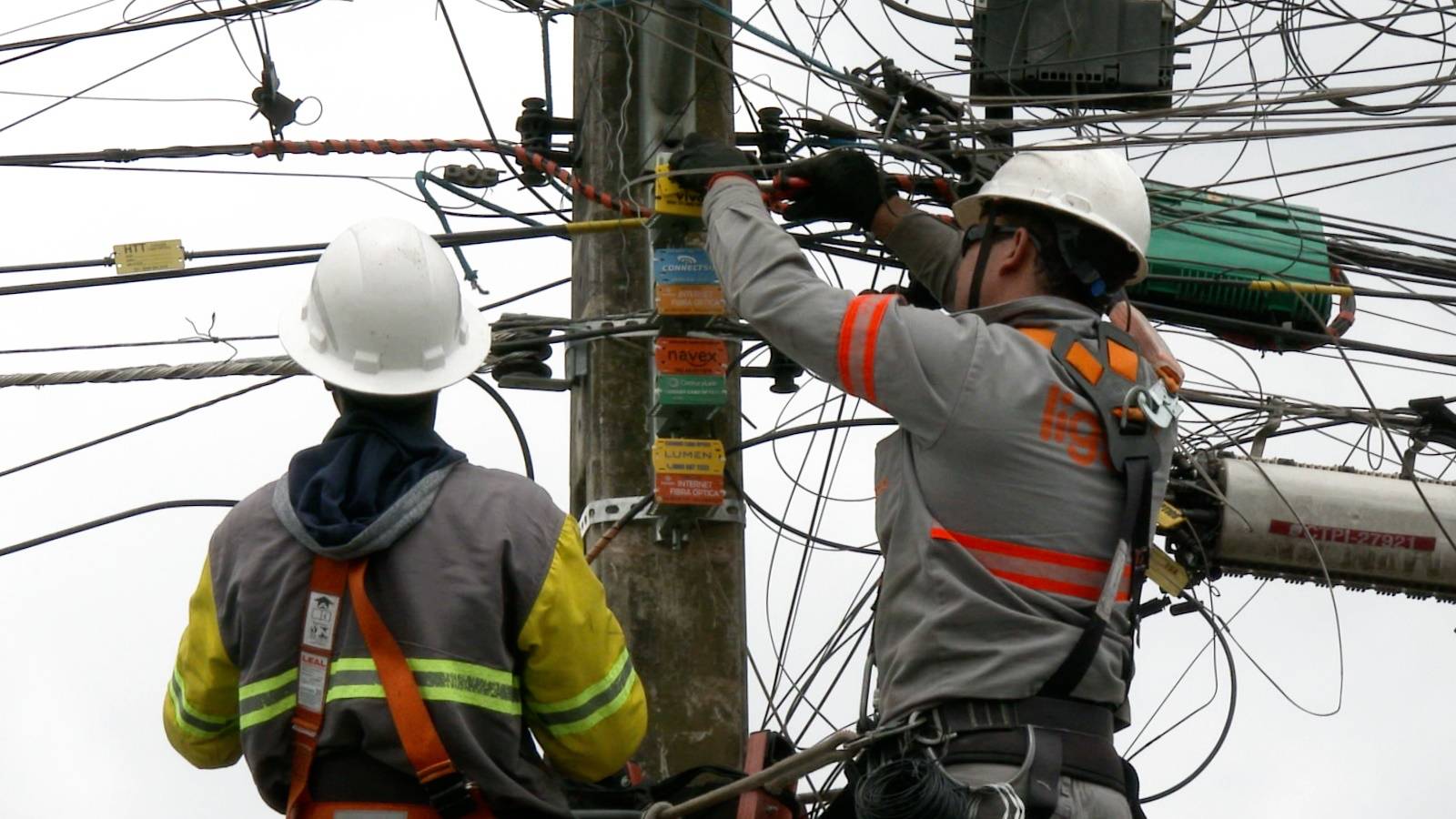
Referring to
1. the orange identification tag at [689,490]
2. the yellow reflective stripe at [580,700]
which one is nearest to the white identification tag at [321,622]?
the yellow reflective stripe at [580,700]

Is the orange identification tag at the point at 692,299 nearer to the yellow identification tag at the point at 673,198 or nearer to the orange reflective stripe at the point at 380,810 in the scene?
the yellow identification tag at the point at 673,198

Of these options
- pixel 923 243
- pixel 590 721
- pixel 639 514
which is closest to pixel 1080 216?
pixel 923 243

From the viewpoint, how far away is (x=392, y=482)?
415 centimetres

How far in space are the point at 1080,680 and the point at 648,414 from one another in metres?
1.91

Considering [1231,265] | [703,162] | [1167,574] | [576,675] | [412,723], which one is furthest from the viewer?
[1231,265]

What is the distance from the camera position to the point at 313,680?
13.4ft

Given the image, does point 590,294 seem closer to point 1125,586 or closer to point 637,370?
point 637,370

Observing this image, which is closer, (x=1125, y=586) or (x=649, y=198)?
(x=1125, y=586)

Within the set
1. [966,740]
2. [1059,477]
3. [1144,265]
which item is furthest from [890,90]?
[966,740]

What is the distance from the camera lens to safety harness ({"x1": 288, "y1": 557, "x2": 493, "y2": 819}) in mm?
3986

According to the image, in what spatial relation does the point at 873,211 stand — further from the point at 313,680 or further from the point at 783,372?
the point at 313,680

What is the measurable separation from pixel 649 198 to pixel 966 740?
2099mm

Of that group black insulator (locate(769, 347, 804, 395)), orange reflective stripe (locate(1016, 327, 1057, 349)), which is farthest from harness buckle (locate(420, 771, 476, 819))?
black insulator (locate(769, 347, 804, 395))

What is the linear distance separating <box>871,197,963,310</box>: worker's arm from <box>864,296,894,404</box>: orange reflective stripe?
84cm
